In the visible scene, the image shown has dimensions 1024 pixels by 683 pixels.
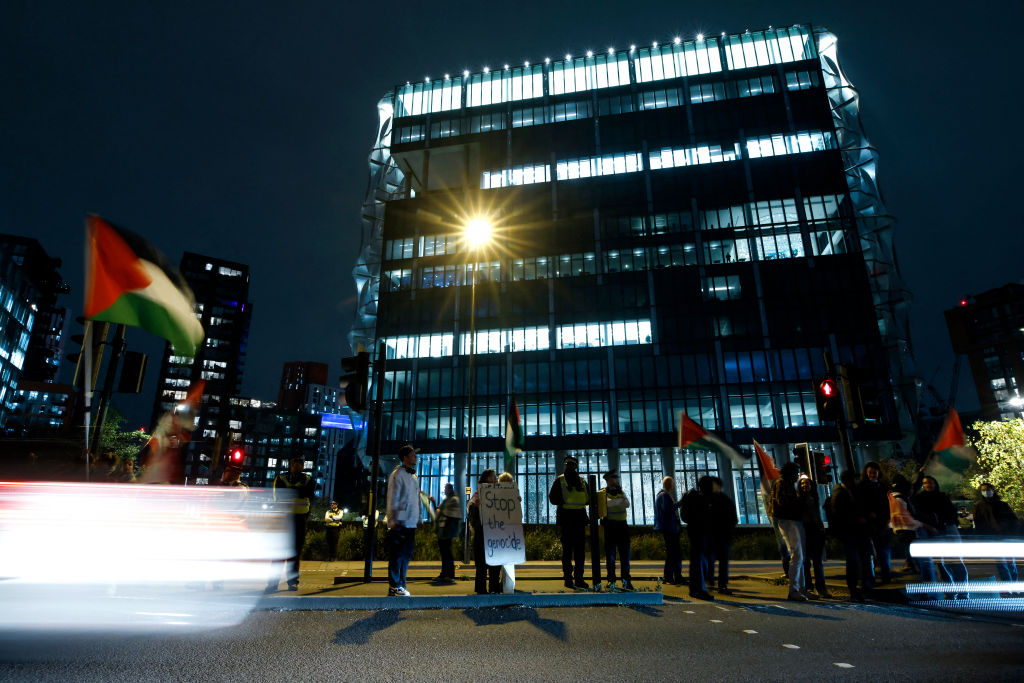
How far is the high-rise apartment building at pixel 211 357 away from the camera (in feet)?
405

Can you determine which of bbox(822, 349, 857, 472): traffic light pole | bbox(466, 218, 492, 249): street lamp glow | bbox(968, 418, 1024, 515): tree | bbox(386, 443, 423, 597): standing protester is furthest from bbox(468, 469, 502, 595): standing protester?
bbox(968, 418, 1024, 515): tree

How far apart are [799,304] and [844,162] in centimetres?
1664

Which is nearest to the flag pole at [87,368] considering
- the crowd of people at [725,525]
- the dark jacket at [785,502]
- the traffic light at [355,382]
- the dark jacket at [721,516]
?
the crowd of people at [725,525]

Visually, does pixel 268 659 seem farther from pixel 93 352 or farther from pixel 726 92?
pixel 726 92

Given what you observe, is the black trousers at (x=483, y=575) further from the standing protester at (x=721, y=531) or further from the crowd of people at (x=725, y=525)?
the standing protester at (x=721, y=531)

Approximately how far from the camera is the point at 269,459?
141625 millimetres

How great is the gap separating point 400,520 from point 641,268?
41119mm

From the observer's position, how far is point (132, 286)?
355 inches

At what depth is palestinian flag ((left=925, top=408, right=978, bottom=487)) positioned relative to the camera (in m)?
14.8

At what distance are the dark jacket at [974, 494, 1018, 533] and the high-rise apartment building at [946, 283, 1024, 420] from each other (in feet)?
360

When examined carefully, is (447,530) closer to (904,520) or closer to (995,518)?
(904,520)

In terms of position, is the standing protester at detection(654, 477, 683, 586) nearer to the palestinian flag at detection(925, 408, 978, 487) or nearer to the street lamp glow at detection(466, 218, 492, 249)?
the palestinian flag at detection(925, 408, 978, 487)

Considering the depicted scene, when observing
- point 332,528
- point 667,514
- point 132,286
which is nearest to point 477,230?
point 332,528

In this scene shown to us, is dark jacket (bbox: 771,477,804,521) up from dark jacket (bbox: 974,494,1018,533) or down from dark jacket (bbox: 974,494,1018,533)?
up
